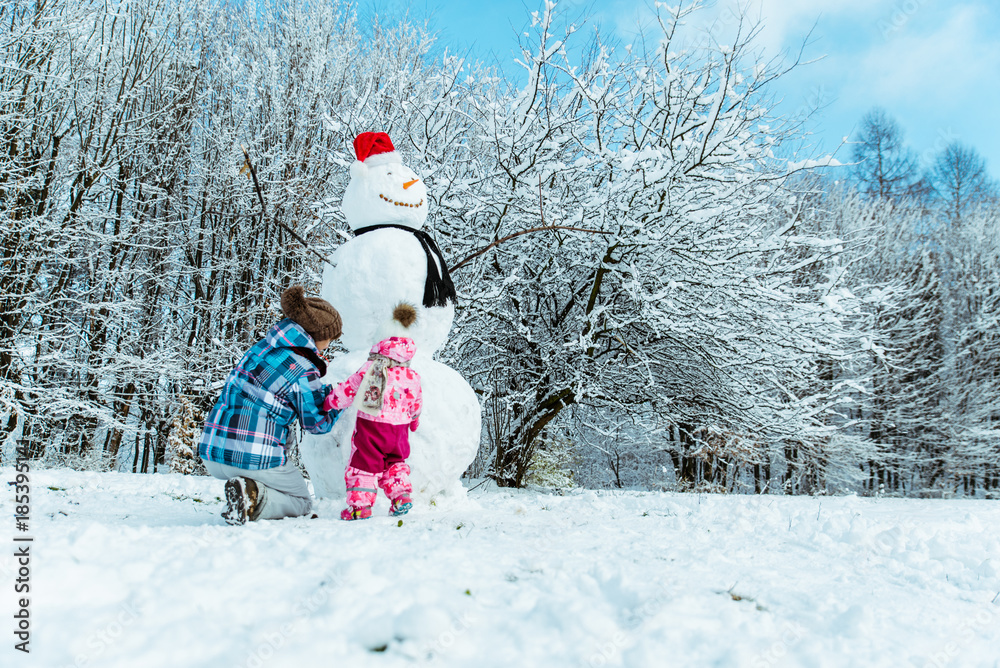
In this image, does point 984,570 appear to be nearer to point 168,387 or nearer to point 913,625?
point 913,625

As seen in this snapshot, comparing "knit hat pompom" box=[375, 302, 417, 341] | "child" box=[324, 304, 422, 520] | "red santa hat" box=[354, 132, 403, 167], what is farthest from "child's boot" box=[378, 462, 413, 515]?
"red santa hat" box=[354, 132, 403, 167]

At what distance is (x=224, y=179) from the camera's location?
32.5ft

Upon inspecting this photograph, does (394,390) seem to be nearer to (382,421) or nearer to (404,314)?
(382,421)

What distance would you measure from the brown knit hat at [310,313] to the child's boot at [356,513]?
91 centimetres

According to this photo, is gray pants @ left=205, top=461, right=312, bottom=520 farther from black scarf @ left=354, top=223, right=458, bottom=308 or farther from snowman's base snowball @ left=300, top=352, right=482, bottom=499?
black scarf @ left=354, top=223, right=458, bottom=308

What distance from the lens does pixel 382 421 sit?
296cm

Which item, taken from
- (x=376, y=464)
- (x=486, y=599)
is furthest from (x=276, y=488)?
(x=486, y=599)

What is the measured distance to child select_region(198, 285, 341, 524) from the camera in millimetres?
2793

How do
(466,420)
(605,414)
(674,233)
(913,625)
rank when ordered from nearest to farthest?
(913,625), (466,420), (674,233), (605,414)

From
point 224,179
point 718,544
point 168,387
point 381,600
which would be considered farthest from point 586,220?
point 168,387

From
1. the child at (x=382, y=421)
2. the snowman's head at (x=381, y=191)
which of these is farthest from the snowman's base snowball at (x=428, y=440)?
the snowman's head at (x=381, y=191)

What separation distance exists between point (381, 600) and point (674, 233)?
4594mm

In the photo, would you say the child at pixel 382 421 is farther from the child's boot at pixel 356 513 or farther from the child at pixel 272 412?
the child at pixel 272 412

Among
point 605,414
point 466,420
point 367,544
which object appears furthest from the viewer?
point 605,414
